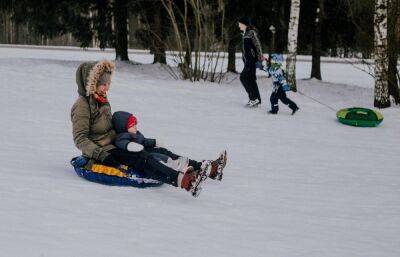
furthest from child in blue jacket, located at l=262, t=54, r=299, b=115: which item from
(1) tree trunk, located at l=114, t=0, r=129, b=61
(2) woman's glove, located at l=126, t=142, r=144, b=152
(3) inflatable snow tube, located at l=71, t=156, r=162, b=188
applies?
(1) tree trunk, located at l=114, t=0, r=129, b=61

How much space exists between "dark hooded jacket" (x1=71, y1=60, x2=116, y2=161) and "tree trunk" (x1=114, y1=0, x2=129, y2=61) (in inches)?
546

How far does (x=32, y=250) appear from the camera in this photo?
10.7 feet

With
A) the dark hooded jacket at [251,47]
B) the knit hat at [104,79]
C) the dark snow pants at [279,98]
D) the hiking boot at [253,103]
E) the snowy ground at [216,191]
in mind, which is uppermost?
the dark hooded jacket at [251,47]

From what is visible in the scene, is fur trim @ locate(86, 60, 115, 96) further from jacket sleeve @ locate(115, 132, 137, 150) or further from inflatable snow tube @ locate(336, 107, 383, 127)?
inflatable snow tube @ locate(336, 107, 383, 127)

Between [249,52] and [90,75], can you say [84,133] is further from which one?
[249,52]

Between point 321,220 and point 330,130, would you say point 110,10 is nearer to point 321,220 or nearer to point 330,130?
point 330,130

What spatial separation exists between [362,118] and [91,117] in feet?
20.0

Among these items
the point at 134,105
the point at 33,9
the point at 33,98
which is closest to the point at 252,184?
the point at 134,105

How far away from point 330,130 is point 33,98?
217 inches

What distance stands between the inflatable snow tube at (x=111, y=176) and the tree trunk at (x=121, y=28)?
14.0 m

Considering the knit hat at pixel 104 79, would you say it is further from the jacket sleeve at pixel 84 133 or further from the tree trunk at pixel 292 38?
the tree trunk at pixel 292 38

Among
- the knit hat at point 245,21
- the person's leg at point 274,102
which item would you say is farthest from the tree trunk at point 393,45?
the knit hat at point 245,21

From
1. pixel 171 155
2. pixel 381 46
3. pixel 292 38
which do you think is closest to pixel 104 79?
pixel 171 155

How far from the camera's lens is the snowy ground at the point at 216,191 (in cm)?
374
